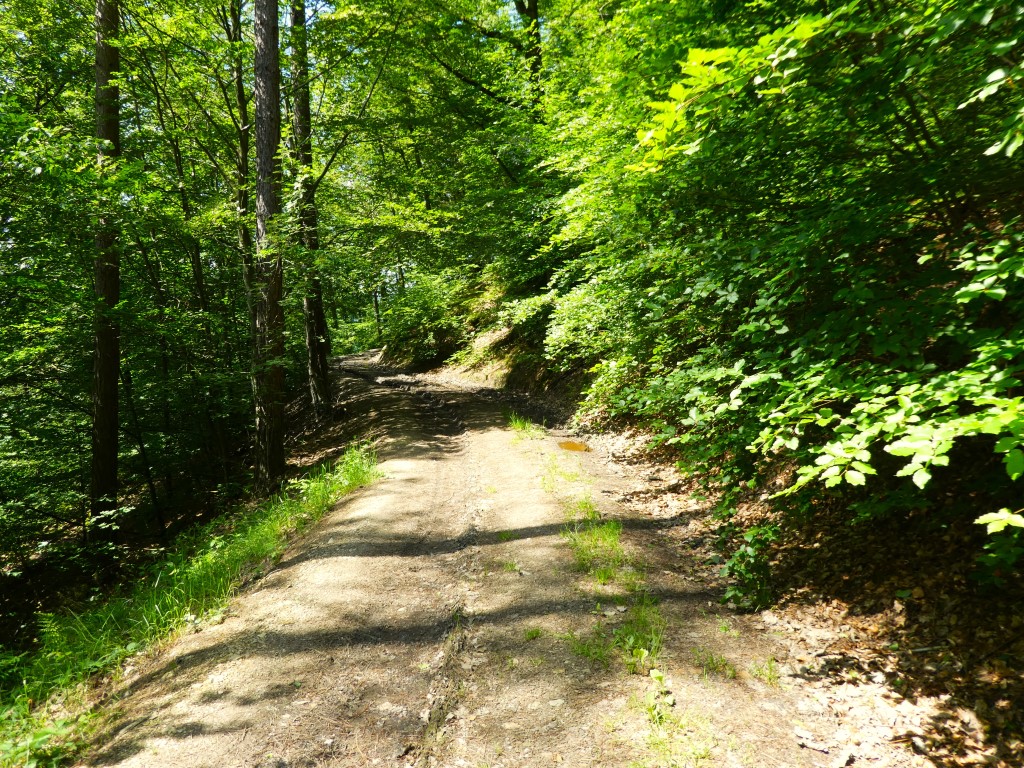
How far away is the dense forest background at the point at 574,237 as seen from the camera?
3.07m

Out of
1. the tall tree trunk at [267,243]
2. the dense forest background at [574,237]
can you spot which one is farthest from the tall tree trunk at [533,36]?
the tall tree trunk at [267,243]

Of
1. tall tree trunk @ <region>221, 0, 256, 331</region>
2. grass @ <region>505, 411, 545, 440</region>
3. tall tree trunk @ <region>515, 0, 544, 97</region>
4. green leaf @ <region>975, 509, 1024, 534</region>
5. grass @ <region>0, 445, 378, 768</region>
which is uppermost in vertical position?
tall tree trunk @ <region>515, 0, 544, 97</region>

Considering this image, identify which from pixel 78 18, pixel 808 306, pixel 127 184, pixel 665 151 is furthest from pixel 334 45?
pixel 808 306

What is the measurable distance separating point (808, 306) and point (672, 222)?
177 cm

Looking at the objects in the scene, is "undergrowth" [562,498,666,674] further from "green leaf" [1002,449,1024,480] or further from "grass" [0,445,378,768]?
"grass" [0,445,378,768]

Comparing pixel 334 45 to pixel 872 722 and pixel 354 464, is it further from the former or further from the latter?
pixel 872 722

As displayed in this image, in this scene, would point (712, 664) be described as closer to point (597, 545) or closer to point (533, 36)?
point (597, 545)

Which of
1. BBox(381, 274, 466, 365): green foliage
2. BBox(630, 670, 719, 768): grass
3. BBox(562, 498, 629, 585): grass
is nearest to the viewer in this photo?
BBox(630, 670, 719, 768): grass

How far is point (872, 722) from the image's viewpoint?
123 inches

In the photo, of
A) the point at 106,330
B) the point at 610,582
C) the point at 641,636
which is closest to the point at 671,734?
the point at 641,636

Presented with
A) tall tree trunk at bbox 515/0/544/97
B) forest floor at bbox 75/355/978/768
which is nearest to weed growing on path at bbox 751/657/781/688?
forest floor at bbox 75/355/978/768

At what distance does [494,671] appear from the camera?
395 cm

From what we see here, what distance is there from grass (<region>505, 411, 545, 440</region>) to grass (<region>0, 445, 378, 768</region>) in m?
3.39

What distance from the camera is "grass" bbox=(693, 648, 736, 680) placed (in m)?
3.61
